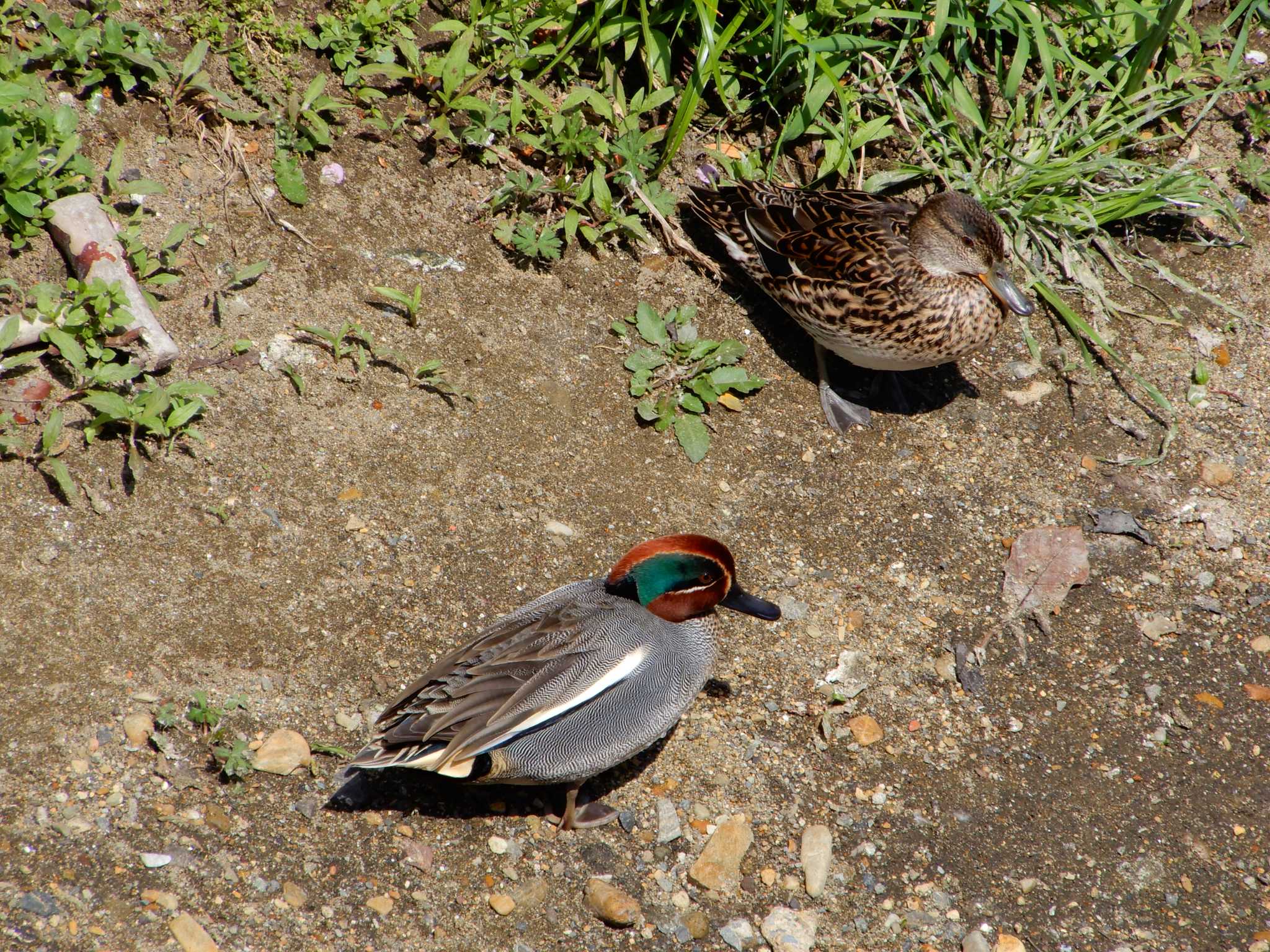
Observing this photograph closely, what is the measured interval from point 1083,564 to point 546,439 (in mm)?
2210

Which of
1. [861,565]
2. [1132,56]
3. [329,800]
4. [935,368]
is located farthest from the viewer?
[1132,56]

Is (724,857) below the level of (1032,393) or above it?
below

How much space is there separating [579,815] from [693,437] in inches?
65.4

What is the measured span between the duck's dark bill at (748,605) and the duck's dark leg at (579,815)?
757mm

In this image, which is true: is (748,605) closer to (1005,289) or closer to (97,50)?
(1005,289)

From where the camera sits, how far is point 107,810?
3.08 m

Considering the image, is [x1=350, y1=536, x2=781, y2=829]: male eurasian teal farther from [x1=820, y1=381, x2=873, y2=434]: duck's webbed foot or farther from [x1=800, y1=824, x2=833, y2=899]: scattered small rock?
[x1=820, y1=381, x2=873, y2=434]: duck's webbed foot

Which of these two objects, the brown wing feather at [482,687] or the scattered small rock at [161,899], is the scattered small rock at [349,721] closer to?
the brown wing feather at [482,687]

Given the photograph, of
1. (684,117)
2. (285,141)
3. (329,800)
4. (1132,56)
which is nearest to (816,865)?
(329,800)

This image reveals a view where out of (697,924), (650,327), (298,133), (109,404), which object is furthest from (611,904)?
(298,133)

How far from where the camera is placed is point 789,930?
3262mm

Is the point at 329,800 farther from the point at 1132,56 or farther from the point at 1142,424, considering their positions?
the point at 1132,56

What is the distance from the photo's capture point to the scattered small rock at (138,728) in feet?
10.6

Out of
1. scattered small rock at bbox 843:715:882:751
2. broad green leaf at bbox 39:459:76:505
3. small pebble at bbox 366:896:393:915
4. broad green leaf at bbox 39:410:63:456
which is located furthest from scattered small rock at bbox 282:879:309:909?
scattered small rock at bbox 843:715:882:751
